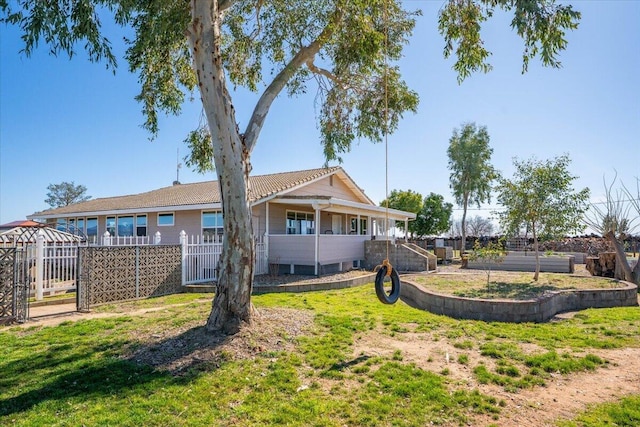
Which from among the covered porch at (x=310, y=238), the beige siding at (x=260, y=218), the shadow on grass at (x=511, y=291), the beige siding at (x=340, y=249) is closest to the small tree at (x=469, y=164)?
the covered porch at (x=310, y=238)

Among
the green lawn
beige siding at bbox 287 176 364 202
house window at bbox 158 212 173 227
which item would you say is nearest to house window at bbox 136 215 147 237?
house window at bbox 158 212 173 227

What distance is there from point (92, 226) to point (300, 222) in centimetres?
1363

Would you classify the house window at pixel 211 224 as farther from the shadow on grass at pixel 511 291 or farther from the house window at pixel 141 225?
the shadow on grass at pixel 511 291

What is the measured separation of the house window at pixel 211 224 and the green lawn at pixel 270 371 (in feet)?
30.4

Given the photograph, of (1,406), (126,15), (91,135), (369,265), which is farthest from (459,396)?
(91,135)

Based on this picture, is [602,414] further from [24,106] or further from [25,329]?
[24,106]

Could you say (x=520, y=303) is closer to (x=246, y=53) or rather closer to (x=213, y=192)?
(x=246, y=53)

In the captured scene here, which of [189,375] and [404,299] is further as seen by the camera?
[404,299]

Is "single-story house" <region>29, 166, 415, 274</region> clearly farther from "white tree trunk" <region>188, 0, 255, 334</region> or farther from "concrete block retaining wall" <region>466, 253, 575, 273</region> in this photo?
"white tree trunk" <region>188, 0, 255, 334</region>

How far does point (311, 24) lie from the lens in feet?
29.0

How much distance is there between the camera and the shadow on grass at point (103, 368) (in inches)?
168

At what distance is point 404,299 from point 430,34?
7.22 meters

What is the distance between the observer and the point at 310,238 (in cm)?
1514

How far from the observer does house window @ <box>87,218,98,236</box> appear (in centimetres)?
2262
